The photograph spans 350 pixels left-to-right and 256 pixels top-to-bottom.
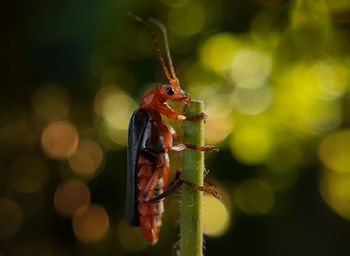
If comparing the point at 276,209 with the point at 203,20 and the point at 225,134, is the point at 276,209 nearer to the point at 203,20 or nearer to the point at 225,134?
the point at 225,134

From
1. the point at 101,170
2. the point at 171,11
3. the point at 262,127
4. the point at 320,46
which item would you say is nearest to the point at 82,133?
the point at 101,170

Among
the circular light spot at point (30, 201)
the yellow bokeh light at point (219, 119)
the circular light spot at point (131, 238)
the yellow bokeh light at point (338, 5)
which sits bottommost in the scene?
the circular light spot at point (131, 238)

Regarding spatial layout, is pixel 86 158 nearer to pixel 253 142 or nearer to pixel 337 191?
pixel 253 142

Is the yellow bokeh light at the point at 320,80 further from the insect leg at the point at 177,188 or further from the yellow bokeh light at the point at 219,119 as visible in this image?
the insect leg at the point at 177,188

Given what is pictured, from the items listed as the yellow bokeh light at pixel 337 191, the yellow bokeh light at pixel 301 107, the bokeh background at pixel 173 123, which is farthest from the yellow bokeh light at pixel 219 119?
the yellow bokeh light at pixel 337 191

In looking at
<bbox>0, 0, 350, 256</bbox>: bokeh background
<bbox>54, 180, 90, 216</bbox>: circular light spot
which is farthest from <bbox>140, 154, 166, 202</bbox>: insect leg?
<bbox>54, 180, 90, 216</bbox>: circular light spot

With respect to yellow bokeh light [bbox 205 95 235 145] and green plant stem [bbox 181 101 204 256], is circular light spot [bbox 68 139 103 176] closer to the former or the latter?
yellow bokeh light [bbox 205 95 235 145]

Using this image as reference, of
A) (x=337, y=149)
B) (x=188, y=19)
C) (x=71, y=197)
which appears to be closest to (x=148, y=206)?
(x=71, y=197)
